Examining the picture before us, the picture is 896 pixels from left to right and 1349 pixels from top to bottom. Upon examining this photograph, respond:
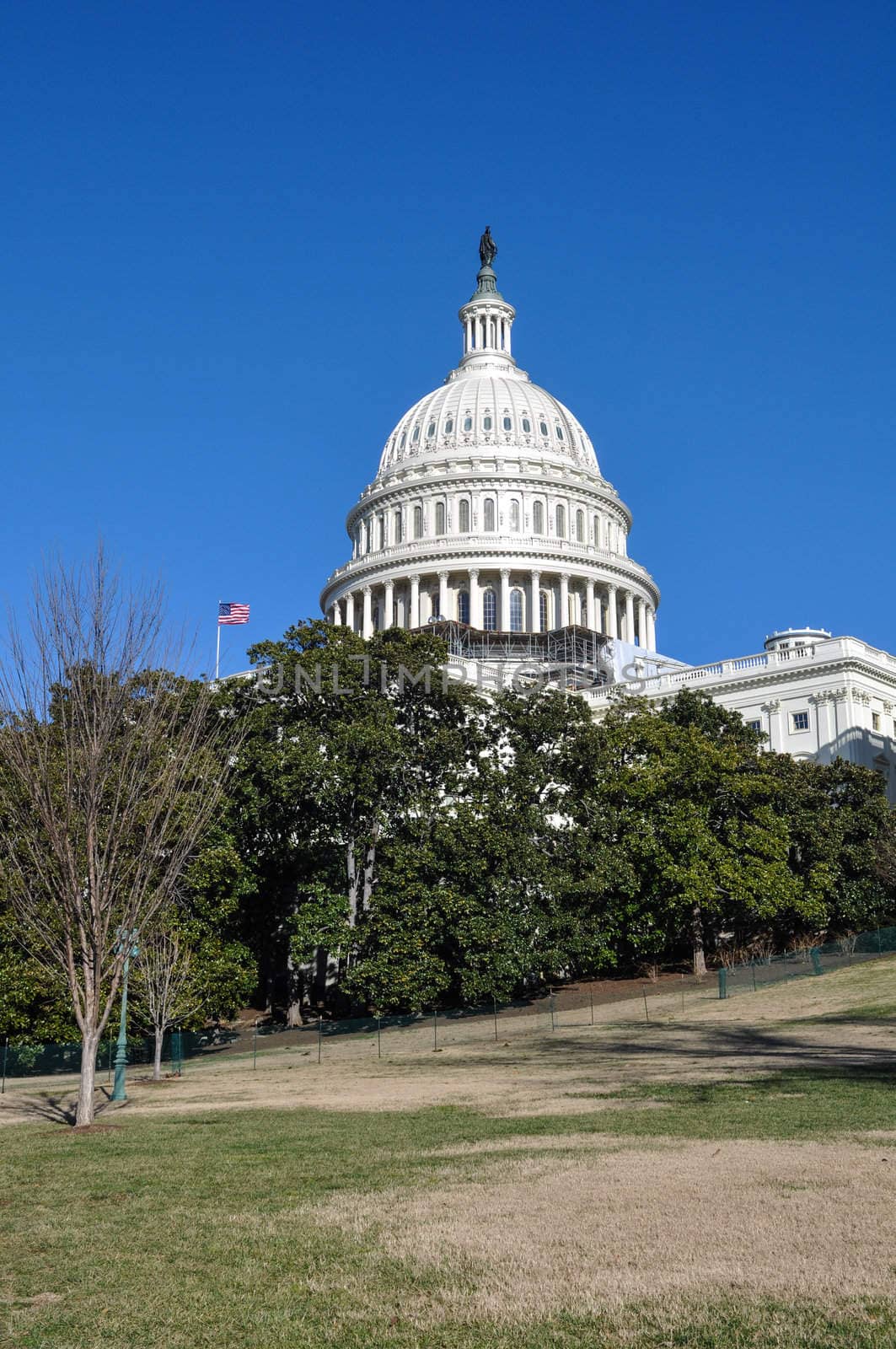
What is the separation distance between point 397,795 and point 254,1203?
119 ft

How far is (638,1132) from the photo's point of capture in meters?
20.4

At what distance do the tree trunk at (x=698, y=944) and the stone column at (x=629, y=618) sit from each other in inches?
2433

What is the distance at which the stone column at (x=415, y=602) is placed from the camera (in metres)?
112

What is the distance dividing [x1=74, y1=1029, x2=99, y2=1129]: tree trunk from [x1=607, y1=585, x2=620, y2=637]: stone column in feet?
295

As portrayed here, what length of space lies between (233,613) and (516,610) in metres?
40.2

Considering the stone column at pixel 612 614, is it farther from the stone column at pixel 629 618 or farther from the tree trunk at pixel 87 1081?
the tree trunk at pixel 87 1081

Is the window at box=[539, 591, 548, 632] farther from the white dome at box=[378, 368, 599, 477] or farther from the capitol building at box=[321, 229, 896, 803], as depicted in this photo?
the white dome at box=[378, 368, 599, 477]

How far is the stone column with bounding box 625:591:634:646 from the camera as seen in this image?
11612cm

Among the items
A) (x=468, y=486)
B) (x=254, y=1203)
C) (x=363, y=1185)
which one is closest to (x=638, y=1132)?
(x=363, y=1185)

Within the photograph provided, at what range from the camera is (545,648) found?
107875 millimetres

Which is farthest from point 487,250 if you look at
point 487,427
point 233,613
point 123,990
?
point 123,990

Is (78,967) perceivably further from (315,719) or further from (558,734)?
(558,734)

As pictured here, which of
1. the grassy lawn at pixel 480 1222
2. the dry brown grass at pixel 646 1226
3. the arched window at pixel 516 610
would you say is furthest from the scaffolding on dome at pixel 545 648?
the dry brown grass at pixel 646 1226

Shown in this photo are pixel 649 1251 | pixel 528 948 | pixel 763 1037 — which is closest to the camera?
pixel 649 1251
